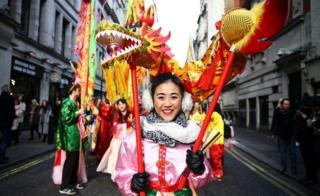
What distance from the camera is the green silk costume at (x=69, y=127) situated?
5.68 m

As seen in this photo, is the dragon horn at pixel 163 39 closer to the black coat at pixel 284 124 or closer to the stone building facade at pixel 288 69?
the black coat at pixel 284 124

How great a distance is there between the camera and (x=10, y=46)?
1658cm

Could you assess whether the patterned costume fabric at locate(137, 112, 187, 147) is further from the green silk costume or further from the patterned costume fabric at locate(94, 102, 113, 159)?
the patterned costume fabric at locate(94, 102, 113, 159)

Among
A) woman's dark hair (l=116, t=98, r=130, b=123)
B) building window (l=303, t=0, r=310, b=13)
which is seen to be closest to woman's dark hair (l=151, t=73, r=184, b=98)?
woman's dark hair (l=116, t=98, r=130, b=123)

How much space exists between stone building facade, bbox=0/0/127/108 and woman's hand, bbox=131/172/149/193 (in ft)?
39.6

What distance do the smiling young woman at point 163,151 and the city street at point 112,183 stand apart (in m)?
3.67

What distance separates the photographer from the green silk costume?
5.68 m

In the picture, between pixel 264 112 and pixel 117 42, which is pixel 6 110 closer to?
pixel 117 42

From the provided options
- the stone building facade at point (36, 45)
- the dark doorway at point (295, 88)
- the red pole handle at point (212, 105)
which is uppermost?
the stone building facade at point (36, 45)

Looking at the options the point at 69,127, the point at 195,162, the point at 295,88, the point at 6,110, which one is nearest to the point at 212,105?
the point at 195,162

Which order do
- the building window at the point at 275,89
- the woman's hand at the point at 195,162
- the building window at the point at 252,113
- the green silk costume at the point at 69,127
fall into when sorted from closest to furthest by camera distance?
the woman's hand at the point at 195,162, the green silk costume at the point at 69,127, the building window at the point at 275,89, the building window at the point at 252,113

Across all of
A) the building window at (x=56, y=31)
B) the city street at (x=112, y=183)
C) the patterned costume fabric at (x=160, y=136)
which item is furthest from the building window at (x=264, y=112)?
the patterned costume fabric at (x=160, y=136)

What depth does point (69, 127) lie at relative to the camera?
575 cm

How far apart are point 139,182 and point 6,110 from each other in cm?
765
